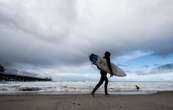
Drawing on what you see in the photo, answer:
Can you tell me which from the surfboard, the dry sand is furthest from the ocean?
the dry sand

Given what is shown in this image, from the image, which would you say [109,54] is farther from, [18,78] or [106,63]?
[18,78]

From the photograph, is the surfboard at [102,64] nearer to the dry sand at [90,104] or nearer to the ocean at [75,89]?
the ocean at [75,89]

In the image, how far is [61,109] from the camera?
Answer: 6.69 meters

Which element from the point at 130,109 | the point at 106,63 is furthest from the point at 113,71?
the point at 130,109

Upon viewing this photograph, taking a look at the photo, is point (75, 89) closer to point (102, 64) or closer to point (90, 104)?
point (102, 64)

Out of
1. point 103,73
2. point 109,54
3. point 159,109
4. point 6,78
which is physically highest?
point 6,78

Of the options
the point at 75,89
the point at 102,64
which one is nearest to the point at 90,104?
the point at 102,64

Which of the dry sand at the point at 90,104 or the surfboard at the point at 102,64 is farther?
the surfboard at the point at 102,64

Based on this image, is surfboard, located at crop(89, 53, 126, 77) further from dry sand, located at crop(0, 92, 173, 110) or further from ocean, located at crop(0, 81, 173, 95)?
dry sand, located at crop(0, 92, 173, 110)

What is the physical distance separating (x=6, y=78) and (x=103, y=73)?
17653 centimetres

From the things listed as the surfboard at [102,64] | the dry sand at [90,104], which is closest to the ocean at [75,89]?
the surfboard at [102,64]

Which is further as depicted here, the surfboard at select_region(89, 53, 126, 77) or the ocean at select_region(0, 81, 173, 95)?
the ocean at select_region(0, 81, 173, 95)

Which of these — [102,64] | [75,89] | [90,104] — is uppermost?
[102,64]

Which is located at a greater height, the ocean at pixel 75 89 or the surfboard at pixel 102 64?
the surfboard at pixel 102 64
